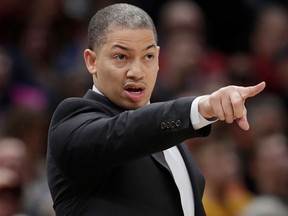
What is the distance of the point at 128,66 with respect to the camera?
12.0 feet

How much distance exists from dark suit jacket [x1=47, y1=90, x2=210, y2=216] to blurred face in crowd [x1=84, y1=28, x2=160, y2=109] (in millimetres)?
59

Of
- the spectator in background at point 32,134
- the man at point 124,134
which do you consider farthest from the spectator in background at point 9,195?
the man at point 124,134

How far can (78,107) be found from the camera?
11.9 feet

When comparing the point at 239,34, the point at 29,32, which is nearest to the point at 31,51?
the point at 29,32

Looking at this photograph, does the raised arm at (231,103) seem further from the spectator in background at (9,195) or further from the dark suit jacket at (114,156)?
the spectator in background at (9,195)

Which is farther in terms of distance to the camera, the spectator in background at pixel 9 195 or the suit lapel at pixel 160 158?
the spectator in background at pixel 9 195

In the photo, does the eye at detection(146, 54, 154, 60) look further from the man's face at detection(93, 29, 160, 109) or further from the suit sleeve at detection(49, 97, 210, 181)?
the suit sleeve at detection(49, 97, 210, 181)

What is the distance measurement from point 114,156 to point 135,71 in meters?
0.38

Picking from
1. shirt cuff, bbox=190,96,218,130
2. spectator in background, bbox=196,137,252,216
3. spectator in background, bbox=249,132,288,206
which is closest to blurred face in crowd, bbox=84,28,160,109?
shirt cuff, bbox=190,96,218,130

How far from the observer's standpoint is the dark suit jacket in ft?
11.0

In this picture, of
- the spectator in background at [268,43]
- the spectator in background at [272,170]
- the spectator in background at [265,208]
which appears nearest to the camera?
the spectator in background at [265,208]

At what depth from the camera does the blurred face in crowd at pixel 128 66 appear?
3.66m

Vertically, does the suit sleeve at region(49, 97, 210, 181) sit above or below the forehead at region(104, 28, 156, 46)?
below

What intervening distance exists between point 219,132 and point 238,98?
13.8 ft
